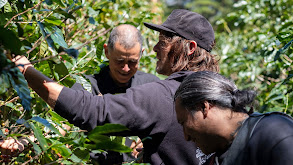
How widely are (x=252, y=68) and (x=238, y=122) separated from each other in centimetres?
381

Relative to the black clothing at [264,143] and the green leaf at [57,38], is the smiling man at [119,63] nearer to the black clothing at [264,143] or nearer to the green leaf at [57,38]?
the green leaf at [57,38]

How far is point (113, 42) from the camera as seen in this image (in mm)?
3518

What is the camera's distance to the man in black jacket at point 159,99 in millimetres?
2020

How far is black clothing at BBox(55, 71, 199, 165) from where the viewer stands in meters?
2.05

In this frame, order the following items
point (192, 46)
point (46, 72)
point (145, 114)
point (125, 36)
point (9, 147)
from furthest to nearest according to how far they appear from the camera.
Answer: point (125, 36), point (192, 46), point (46, 72), point (9, 147), point (145, 114)

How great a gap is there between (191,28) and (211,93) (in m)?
0.87

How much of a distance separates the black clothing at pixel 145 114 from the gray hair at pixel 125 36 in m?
1.09

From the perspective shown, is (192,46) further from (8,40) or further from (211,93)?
(8,40)

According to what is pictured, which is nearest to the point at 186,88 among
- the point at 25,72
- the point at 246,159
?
the point at 246,159

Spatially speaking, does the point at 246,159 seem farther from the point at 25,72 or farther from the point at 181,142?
the point at 25,72

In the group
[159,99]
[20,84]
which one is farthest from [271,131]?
[20,84]

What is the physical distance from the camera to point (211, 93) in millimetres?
1938

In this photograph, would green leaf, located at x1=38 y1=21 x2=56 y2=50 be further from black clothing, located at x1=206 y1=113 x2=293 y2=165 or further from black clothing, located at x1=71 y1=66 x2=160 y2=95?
black clothing, located at x1=71 y1=66 x2=160 y2=95

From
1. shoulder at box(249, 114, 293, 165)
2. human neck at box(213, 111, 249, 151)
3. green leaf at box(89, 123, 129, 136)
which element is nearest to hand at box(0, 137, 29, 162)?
green leaf at box(89, 123, 129, 136)
